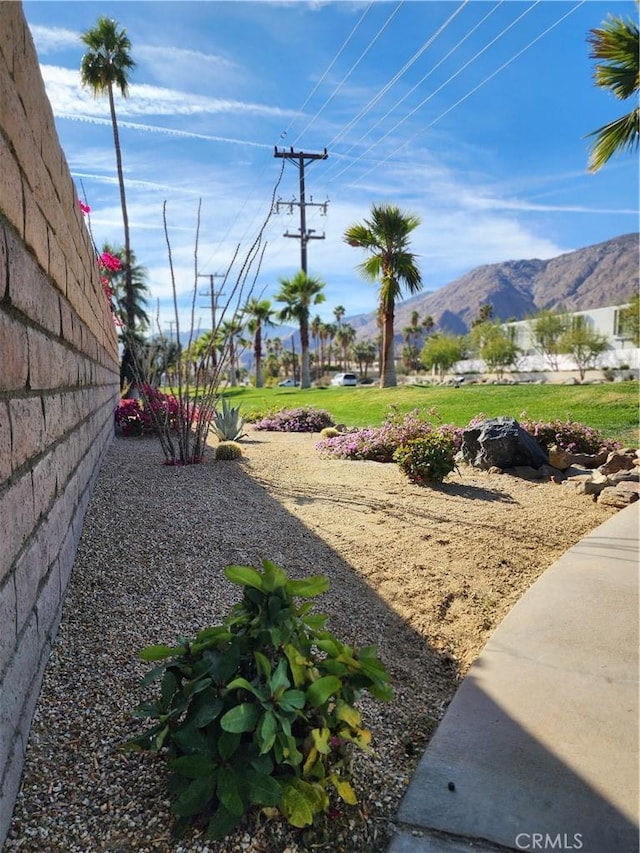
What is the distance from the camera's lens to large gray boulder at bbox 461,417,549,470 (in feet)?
25.3

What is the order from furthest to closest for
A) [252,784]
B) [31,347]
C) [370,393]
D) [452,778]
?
[370,393], [31,347], [452,778], [252,784]

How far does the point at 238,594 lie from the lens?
11.7ft

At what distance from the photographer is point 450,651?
321 centimetres

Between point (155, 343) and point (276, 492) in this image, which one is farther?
point (155, 343)

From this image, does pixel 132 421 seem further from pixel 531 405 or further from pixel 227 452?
pixel 531 405

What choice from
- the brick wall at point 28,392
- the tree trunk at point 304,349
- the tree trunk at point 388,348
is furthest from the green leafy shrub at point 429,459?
the tree trunk at point 304,349

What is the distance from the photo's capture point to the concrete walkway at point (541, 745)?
1824 mm

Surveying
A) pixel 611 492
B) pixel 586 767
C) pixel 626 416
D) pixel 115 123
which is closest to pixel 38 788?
pixel 586 767

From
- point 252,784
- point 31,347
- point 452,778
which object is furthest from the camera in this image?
point 31,347

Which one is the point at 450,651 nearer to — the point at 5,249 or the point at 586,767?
the point at 586,767

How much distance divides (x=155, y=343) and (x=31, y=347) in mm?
10037

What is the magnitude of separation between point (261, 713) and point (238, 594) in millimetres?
1887

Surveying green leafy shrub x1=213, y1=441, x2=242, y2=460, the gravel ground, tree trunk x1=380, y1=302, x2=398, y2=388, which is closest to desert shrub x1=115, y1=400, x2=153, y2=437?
green leafy shrub x1=213, y1=441, x2=242, y2=460

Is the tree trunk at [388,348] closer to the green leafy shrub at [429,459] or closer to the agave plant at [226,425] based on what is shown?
the agave plant at [226,425]
